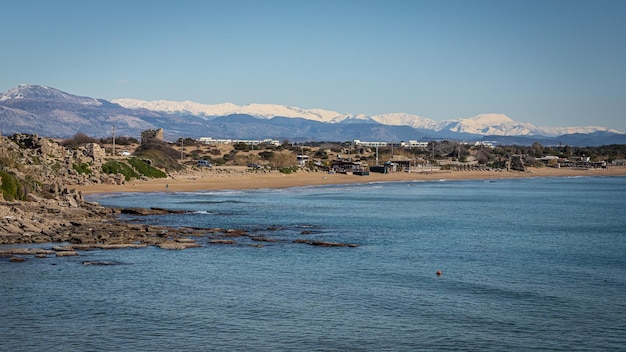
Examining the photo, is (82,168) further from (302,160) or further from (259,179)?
(302,160)

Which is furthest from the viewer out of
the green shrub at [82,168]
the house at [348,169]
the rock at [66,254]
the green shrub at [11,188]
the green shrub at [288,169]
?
the house at [348,169]

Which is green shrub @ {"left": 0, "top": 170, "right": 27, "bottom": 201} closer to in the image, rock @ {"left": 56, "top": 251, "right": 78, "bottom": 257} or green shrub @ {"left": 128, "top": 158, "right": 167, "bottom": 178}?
rock @ {"left": 56, "top": 251, "right": 78, "bottom": 257}

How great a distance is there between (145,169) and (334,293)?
191 feet

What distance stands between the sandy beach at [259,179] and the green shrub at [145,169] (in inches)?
50.1

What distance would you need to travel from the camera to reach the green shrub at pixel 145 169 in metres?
77.4

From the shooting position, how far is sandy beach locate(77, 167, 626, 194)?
70.0 meters

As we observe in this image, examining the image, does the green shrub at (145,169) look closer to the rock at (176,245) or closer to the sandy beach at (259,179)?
the sandy beach at (259,179)

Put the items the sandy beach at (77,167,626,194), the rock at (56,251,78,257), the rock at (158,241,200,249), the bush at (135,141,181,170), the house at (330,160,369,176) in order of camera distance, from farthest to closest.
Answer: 1. the house at (330,160,369,176)
2. the bush at (135,141,181,170)
3. the sandy beach at (77,167,626,194)
4. the rock at (158,241,200,249)
5. the rock at (56,251,78,257)

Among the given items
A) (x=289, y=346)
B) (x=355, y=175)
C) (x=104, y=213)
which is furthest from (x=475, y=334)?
(x=355, y=175)

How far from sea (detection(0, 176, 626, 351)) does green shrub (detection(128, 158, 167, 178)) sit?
1432 inches

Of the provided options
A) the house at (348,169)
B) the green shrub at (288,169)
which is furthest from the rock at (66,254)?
the house at (348,169)

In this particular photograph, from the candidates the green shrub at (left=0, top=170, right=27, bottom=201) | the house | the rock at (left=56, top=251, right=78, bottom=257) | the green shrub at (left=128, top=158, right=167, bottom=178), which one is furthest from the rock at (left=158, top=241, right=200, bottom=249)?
the house

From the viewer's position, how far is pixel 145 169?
3083 inches

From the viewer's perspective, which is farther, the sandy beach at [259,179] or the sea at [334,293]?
the sandy beach at [259,179]
